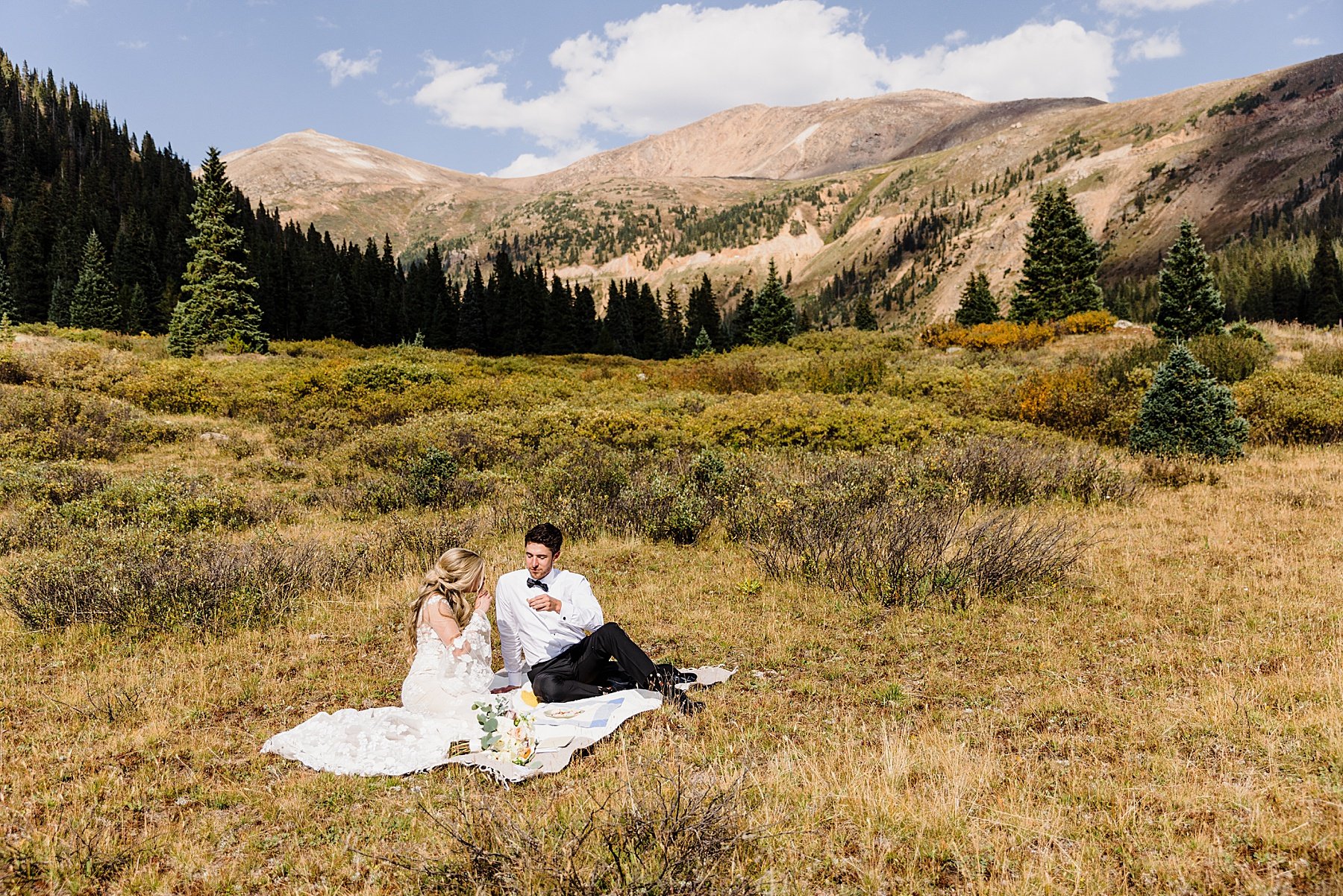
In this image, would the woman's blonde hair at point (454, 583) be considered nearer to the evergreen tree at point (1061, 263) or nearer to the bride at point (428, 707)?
the bride at point (428, 707)

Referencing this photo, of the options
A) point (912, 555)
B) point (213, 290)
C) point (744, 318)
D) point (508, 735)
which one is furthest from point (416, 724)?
point (744, 318)

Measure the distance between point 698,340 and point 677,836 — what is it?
193 feet

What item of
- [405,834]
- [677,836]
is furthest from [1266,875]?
[405,834]

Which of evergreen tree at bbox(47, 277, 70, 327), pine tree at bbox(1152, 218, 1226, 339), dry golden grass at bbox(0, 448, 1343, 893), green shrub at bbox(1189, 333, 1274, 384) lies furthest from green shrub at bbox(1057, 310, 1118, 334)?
evergreen tree at bbox(47, 277, 70, 327)

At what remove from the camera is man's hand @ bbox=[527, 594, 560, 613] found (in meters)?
5.85

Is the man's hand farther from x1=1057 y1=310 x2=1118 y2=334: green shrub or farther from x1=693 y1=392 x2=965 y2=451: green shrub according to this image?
x1=1057 y1=310 x2=1118 y2=334: green shrub

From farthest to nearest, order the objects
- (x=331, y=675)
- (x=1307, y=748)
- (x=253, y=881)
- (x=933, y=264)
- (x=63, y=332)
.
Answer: (x=933, y=264), (x=63, y=332), (x=331, y=675), (x=1307, y=748), (x=253, y=881)

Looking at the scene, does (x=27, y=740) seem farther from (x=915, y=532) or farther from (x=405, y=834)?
(x=915, y=532)

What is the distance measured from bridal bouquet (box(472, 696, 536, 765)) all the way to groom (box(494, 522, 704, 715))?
0.91 metres

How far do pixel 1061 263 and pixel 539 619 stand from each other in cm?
4981

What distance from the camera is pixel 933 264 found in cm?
17375

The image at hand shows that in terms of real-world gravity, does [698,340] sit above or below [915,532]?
above

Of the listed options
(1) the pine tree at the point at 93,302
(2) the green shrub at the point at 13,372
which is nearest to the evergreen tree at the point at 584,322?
(1) the pine tree at the point at 93,302

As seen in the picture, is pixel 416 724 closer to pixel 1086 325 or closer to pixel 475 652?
pixel 475 652
